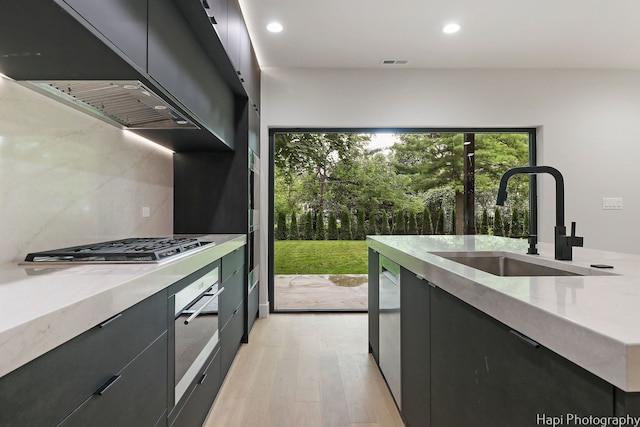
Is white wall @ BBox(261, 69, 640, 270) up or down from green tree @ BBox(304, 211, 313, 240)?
up

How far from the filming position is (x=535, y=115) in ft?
12.7

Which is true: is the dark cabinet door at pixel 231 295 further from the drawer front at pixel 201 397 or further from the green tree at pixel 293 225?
the green tree at pixel 293 225

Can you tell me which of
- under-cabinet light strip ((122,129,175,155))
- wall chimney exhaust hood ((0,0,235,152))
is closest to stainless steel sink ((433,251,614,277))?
wall chimney exhaust hood ((0,0,235,152))

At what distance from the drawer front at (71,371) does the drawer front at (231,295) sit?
3.61ft

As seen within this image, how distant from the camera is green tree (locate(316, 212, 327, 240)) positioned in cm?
407

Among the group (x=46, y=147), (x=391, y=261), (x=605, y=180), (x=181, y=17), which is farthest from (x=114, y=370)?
(x=605, y=180)

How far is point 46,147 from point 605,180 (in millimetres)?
4904

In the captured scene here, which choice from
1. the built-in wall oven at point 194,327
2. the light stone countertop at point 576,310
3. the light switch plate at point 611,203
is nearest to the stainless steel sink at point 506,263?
the light stone countertop at point 576,310

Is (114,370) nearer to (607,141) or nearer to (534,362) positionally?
(534,362)

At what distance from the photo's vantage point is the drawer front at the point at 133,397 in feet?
2.68

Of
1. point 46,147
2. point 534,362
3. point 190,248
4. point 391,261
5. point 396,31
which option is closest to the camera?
point 534,362

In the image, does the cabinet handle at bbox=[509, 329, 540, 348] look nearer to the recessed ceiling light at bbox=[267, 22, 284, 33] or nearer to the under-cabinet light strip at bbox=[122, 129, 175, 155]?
the under-cabinet light strip at bbox=[122, 129, 175, 155]

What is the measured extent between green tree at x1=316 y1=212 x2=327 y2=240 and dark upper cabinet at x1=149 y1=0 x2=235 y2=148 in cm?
172

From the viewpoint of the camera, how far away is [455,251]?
1.74m
